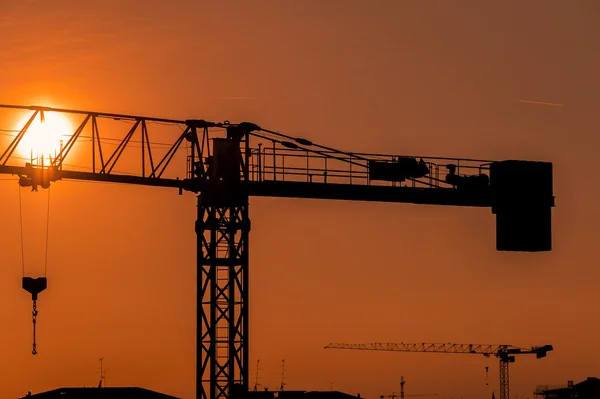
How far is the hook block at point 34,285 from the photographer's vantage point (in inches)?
2891

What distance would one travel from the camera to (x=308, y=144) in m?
86.6

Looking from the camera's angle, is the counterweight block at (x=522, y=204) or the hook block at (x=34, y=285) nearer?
the hook block at (x=34, y=285)

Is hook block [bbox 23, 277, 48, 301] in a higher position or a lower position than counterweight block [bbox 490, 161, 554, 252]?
lower

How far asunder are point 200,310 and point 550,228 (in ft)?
60.6

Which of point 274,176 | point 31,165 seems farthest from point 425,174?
point 31,165

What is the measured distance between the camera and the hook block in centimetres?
7344

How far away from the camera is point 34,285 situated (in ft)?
241

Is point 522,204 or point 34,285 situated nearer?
point 34,285

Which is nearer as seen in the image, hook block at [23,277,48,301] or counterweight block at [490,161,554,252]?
hook block at [23,277,48,301]

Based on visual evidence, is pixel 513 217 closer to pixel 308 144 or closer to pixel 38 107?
pixel 308 144

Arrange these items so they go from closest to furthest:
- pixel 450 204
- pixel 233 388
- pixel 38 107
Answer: pixel 38 107 → pixel 233 388 → pixel 450 204

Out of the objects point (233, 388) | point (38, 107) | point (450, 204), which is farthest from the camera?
point (450, 204)

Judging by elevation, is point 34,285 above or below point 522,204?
below

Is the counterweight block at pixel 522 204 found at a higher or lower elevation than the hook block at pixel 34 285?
higher
